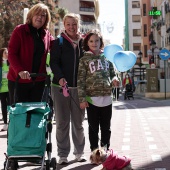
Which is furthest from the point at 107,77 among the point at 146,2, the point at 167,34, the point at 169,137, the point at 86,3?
the point at 86,3

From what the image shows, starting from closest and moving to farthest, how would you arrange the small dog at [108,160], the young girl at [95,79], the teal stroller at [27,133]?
the teal stroller at [27,133] → the small dog at [108,160] → the young girl at [95,79]

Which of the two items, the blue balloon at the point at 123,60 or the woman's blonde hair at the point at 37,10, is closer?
the woman's blonde hair at the point at 37,10

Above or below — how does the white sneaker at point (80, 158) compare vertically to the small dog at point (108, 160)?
below

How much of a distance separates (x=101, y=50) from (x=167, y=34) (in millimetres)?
63404

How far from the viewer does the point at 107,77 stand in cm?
842

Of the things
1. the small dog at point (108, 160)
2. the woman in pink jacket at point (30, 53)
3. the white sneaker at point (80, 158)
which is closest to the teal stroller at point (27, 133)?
the small dog at point (108, 160)

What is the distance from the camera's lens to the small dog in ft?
22.7

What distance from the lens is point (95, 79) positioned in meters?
8.38

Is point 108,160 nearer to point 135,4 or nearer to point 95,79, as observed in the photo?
point 95,79

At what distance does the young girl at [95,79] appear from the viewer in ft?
27.4

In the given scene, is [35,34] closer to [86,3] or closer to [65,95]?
[65,95]

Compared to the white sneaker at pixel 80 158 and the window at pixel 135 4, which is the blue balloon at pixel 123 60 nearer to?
the white sneaker at pixel 80 158

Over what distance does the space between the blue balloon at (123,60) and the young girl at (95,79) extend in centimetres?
27

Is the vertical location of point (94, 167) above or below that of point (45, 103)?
below
